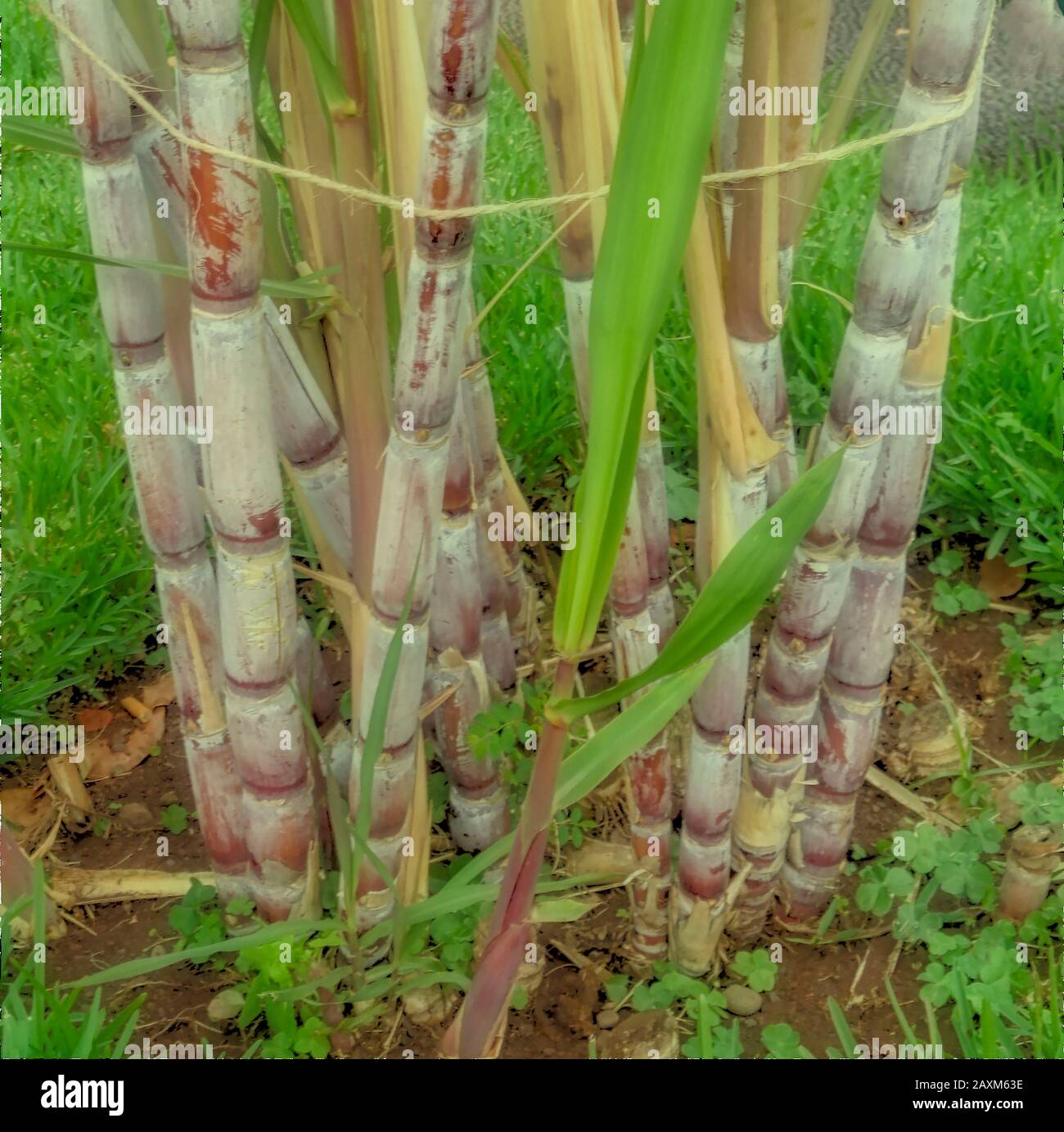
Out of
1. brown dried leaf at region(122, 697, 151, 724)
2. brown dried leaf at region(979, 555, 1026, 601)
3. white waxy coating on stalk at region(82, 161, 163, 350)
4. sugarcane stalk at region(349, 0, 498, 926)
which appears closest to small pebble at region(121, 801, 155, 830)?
brown dried leaf at region(122, 697, 151, 724)

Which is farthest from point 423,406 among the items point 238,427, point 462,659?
point 462,659

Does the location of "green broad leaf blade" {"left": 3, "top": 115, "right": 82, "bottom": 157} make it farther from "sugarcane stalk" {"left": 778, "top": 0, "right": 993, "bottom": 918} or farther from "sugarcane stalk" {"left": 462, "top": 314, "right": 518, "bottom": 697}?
"sugarcane stalk" {"left": 778, "top": 0, "right": 993, "bottom": 918}

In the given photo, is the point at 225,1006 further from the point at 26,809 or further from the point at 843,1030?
the point at 843,1030

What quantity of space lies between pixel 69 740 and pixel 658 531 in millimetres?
735

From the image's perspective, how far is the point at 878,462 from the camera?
1017 mm

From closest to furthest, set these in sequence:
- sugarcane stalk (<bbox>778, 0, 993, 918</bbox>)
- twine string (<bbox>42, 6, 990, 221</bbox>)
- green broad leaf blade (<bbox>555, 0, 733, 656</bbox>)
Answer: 1. green broad leaf blade (<bbox>555, 0, 733, 656</bbox>)
2. twine string (<bbox>42, 6, 990, 221</bbox>)
3. sugarcane stalk (<bbox>778, 0, 993, 918</bbox>)

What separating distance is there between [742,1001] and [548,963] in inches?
7.6

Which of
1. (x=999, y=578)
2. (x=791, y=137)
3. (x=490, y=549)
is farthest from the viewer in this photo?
(x=999, y=578)

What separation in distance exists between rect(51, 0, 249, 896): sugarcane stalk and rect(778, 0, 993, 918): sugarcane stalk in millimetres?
500

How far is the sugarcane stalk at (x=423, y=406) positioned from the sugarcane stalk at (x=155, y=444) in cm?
14

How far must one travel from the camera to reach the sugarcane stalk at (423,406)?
0.68 meters

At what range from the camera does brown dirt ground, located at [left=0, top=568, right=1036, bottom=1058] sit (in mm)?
1147

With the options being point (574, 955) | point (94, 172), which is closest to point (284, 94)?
point (94, 172)

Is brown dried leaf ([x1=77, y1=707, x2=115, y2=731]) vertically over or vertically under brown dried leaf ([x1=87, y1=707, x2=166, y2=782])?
over
